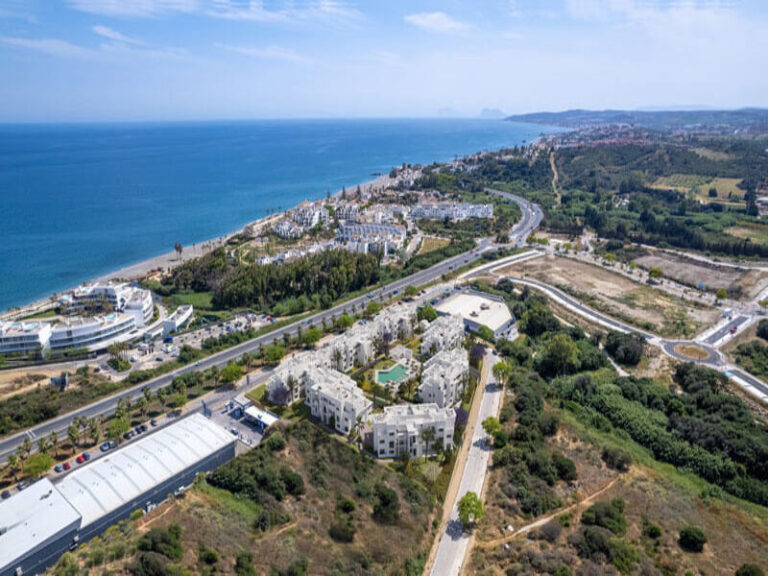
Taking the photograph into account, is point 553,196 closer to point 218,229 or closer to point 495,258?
point 495,258

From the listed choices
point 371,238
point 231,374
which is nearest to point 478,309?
point 231,374

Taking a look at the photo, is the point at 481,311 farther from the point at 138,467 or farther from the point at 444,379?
the point at 138,467

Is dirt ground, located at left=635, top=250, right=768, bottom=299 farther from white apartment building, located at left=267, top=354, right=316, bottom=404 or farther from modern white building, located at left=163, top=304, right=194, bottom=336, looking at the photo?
modern white building, located at left=163, top=304, right=194, bottom=336

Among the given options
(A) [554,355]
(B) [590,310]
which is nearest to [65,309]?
(A) [554,355]

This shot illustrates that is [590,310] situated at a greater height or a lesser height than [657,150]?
lesser

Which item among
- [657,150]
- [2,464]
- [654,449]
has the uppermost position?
[657,150]

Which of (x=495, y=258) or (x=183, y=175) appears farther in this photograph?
(x=183, y=175)
